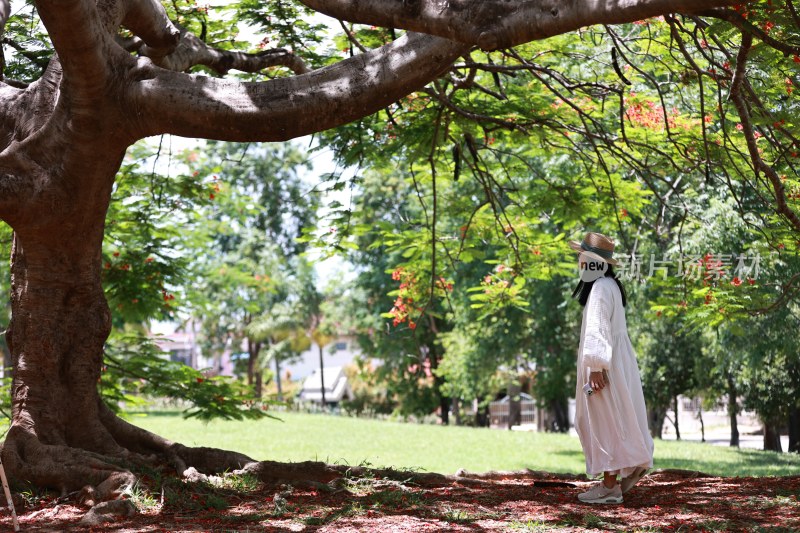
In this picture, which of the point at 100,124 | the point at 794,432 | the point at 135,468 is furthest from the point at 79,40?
the point at 794,432

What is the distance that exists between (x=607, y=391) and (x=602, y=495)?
2.70 ft

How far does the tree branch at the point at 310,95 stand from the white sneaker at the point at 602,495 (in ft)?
11.3

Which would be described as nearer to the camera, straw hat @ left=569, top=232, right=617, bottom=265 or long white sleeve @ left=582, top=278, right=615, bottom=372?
long white sleeve @ left=582, top=278, right=615, bottom=372

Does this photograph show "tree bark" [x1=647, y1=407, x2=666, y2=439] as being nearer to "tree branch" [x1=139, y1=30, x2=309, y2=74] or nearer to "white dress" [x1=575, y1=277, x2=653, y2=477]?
A: "tree branch" [x1=139, y1=30, x2=309, y2=74]

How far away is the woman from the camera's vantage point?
22.0ft

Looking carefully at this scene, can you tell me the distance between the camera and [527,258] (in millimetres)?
12570

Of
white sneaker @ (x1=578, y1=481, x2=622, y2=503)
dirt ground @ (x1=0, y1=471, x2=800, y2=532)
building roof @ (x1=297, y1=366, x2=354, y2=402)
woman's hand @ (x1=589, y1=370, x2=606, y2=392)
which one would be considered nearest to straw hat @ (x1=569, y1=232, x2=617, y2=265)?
woman's hand @ (x1=589, y1=370, x2=606, y2=392)

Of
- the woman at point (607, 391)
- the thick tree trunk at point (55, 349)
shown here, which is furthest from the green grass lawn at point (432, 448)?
the woman at point (607, 391)

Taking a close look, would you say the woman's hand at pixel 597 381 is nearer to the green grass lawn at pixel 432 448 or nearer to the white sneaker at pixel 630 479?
the white sneaker at pixel 630 479

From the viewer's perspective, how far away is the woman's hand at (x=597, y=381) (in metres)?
6.73

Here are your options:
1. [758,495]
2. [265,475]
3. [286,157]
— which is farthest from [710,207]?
[286,157]

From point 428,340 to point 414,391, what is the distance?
134 inches

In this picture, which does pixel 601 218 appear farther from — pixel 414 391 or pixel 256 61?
pixel 414 391

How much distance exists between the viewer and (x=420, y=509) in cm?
643
